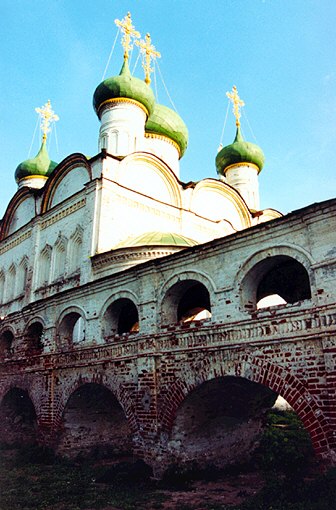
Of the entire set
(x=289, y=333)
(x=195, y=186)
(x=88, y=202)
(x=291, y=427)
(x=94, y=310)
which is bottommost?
(x=291, y=427)

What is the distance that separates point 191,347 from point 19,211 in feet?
46.4

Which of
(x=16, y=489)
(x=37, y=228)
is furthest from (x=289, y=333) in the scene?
(x=37, y=228)

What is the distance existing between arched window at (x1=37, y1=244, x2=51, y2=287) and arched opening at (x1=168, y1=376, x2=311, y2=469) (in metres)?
9.45

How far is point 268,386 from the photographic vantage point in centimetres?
600

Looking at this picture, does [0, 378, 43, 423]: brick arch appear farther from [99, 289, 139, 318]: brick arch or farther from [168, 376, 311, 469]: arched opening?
[168, 376, 311, 469]: arched opening

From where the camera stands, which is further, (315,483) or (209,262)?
(209,262)

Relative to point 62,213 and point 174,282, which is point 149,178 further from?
point 174,282

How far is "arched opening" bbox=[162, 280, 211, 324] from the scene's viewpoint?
25.6ft

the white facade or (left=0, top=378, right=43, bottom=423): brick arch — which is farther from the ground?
the white facade

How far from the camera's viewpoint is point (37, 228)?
16.3 metres

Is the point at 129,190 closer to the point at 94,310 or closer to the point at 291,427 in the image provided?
the point at 94,310

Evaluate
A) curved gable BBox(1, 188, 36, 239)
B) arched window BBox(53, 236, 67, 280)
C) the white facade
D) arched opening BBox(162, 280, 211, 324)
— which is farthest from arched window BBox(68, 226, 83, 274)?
arched opening BBox(162, 280, 211, 324)

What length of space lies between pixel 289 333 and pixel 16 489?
534 cm

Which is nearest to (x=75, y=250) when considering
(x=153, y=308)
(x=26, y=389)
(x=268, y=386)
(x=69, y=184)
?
(x=69, y=184)
